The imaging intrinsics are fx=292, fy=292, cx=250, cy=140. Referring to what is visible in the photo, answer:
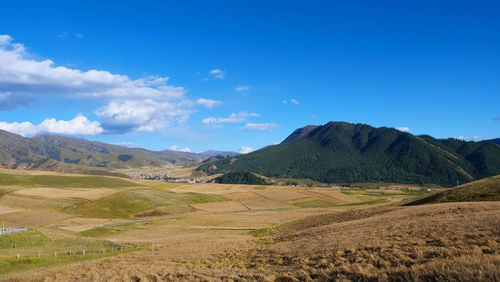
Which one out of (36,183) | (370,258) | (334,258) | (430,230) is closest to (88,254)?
Answer: (334,258)

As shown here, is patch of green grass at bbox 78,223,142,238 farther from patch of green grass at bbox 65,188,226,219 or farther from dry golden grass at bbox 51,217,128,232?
patch of green grass at bbox 65,188,226,219

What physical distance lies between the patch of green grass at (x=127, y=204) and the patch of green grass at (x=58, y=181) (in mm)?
63101

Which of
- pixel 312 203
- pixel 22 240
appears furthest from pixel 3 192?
pixel 312 203

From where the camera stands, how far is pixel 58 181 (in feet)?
560

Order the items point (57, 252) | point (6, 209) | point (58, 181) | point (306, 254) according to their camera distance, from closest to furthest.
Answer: point (306, 254) < point (57, 252) < point (6, 209) < point (58, 181)

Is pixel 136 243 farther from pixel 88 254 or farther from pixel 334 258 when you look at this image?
pixel 334 258

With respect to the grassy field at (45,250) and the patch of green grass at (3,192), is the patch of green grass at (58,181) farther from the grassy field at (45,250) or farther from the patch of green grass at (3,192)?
the grassy field at (45,250)

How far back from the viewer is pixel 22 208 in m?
94.4

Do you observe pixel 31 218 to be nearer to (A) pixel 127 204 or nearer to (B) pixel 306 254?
(A) pixel 127 204

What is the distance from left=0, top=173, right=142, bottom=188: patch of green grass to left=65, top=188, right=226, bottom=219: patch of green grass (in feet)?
207

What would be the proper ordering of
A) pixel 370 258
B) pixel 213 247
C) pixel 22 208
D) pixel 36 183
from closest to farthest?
pixel 370 258 < pixel 213 247 < pixel 22 208 < pixel 36 183

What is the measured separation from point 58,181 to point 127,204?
88450 millimetres

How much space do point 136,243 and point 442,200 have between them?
182 feet

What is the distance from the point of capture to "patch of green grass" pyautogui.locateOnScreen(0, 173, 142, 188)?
521 feet
